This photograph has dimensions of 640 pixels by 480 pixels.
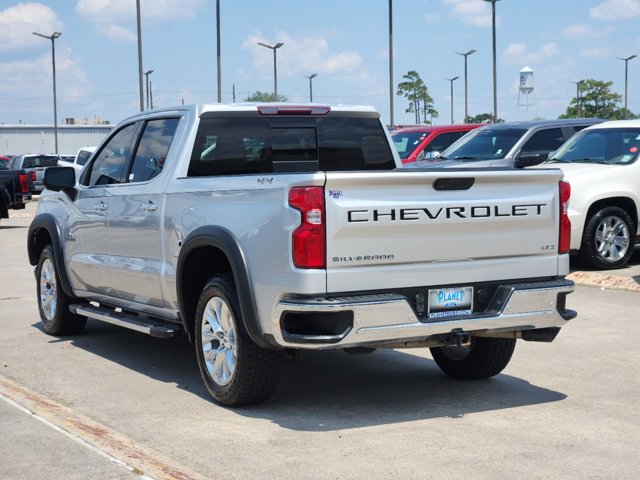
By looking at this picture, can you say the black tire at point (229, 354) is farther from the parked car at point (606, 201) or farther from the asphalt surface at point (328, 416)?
the parked car at point (606, 201)

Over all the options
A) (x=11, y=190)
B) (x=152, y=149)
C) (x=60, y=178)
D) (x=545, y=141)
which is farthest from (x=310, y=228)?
(x=11, y=190)

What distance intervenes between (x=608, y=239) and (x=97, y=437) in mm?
9034

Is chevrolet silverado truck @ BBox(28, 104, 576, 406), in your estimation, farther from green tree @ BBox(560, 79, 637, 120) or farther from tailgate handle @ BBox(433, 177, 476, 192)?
green tree @ BBox(560, 79, 637, 120)

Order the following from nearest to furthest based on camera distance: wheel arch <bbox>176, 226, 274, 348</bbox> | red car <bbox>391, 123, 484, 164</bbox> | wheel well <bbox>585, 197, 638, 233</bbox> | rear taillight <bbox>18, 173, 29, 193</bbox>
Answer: wheel arch <bbox>176, 226, 274, 348</bbox>, wheel well <bbox>585, 197, 638, 233</bbox>, red car <bbox>391, 123, 484, 164</bbox>, rear taillight <bbox>18, 173, 29, 193</bbox>

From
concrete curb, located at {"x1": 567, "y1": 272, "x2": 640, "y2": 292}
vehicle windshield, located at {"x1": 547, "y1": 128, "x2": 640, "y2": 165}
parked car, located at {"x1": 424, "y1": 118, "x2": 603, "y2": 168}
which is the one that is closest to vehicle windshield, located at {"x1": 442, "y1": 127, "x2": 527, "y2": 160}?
parked car, located at {"x1": 424, "y1": 118, "x2": 603, "y2": 168}

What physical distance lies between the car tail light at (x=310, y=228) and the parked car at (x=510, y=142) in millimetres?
9694

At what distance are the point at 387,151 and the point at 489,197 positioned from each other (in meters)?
2.07

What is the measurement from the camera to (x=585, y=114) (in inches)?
3912

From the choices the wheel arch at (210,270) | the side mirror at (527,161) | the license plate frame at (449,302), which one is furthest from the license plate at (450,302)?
the side mirror at (527,161)

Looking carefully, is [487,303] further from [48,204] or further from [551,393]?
[48,204]

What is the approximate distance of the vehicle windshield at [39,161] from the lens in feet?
149

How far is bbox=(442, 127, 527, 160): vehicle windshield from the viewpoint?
16031 millimetres

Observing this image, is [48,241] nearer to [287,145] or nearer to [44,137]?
[287,145]

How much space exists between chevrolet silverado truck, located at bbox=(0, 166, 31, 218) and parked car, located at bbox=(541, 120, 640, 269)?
46.0 ft
